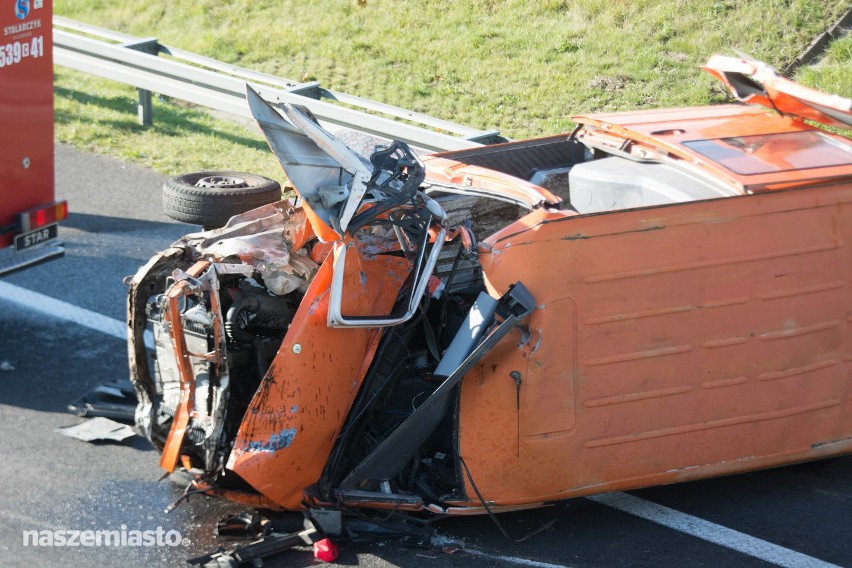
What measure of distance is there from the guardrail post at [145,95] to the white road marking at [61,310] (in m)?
4.02

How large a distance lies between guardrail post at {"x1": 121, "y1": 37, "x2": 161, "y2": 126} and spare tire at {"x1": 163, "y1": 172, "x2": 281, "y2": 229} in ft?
15.4

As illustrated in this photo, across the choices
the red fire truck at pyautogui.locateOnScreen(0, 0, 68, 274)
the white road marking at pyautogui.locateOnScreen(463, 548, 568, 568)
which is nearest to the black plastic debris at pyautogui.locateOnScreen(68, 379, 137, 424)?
the red fire truck at pyautogui.locateOnScreen(0, 0, 68, 274)

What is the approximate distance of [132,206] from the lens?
10.2 meters

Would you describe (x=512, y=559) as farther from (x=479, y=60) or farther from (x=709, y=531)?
(x=479, y=60)

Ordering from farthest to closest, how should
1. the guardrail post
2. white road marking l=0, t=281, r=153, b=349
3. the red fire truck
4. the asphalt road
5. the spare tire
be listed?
the guardrail post < white road marking l=0, t=281, r=153, b=349 < the red fire truck < the spare tire < the asphalt road

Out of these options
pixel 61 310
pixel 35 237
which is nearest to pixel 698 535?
pixel 61 310

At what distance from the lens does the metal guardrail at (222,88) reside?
957 centimetres

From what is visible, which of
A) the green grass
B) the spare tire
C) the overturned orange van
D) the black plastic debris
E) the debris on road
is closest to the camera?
the overturned orange van

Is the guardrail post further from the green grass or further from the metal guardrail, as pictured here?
the green grass

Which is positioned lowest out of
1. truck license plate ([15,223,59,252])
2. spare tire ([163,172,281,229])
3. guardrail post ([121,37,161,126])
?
truck license plate ([15,223,59,252])

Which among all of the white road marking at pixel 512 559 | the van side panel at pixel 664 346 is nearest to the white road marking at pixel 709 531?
the van side panel at pixel 664 346

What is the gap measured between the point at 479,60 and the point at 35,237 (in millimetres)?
6400

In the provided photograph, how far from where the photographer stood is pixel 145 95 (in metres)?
11.9

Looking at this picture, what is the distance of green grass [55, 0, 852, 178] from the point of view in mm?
11523
